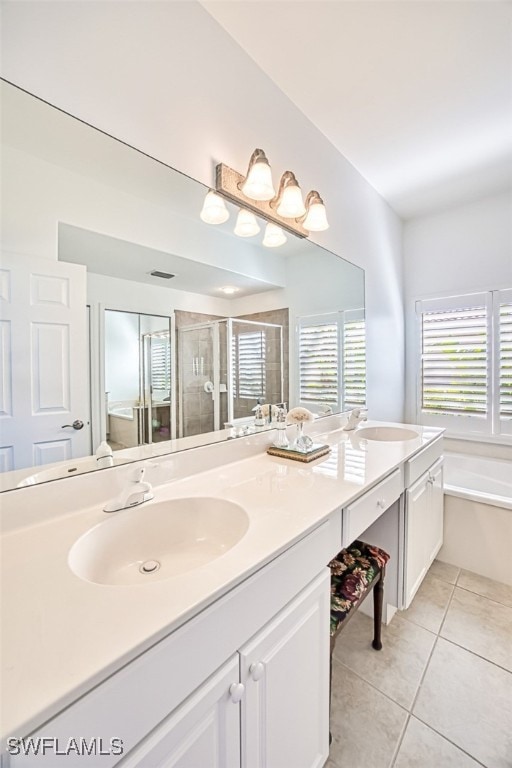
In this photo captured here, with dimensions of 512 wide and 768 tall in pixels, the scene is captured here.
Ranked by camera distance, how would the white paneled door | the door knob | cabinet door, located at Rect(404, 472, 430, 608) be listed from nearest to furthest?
the white paneled door → the door knob → cabinet door, located at Rect(404, 472, 430, 608)

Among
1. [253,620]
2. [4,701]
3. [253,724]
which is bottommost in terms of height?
[253,724]

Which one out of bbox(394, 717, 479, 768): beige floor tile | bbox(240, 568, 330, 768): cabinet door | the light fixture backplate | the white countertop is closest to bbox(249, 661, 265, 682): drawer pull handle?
bbox(240, 568, 330, 768): cabinet door

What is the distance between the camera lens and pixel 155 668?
1.69ft

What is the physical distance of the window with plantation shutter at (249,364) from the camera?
1515 mm

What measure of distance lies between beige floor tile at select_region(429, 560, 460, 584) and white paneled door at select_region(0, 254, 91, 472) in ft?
7.03

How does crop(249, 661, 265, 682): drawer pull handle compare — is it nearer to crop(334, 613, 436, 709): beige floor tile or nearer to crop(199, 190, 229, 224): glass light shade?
crop(334, 613, 436, 709): beige floor tile

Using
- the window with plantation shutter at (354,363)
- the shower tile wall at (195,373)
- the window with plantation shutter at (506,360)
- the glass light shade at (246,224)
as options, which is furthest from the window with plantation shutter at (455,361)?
the shower tile wall at (195,373)

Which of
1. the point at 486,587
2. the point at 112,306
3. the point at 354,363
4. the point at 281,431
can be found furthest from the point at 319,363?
the point at 486,587

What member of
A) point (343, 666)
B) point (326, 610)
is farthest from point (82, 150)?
point (343, 666)

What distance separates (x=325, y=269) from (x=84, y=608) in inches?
76.1

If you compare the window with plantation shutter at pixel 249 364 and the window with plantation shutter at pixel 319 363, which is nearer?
the window with plantation shutter at pixel 249 364

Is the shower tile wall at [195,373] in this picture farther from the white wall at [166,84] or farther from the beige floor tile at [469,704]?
the beige floor tile at [469,704]

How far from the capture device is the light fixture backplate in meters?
1.31

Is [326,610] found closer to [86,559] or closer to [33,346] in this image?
[86,559]
